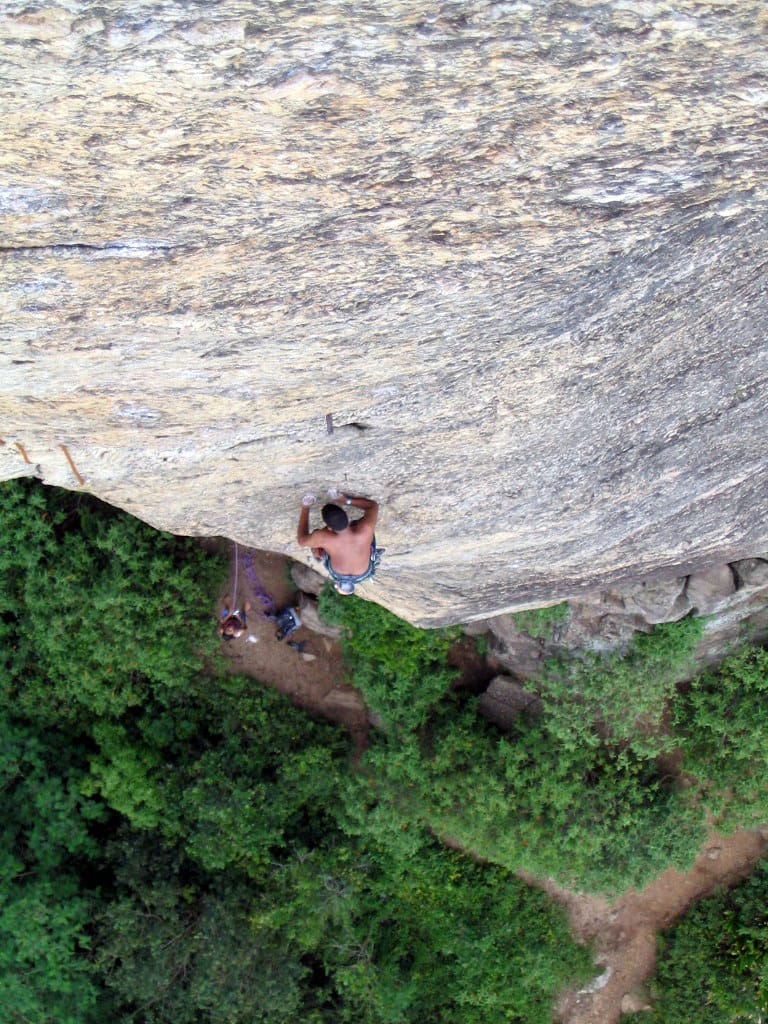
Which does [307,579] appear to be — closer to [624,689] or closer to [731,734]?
[624,689]

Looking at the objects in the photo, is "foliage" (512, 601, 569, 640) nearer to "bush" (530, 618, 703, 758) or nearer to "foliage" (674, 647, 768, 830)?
"bush" (530, 618, 703, 758)

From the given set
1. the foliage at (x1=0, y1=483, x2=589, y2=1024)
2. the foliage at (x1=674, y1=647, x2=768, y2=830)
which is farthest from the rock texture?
the foliage at (x1=0, y1=483, x2=589, y2=1024)

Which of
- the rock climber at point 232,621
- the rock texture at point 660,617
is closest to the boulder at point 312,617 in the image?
the rock climber at point 232,621

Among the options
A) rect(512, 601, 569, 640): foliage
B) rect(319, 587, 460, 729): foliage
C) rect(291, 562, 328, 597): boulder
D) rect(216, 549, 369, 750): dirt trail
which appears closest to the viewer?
rect(512, 601, 569, 640): foliage

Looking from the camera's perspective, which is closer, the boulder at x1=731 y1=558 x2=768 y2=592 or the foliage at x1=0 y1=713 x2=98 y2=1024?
the boulder at x1=731 y1=558 x2=768 y2=592

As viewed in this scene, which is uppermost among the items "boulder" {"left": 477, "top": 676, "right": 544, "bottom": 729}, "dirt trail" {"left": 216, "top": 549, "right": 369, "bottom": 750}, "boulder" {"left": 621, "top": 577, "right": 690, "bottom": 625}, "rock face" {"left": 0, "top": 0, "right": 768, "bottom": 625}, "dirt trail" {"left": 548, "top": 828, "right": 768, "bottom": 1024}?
"rock face" {"left": 0, "top": 0, "right": 768, "bottom": 625}

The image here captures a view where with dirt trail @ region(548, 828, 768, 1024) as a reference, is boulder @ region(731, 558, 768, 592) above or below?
above

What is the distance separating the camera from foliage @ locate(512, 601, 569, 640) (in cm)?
911

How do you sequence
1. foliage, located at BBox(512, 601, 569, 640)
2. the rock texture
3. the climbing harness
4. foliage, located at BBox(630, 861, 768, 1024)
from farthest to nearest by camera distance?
foliage, located at BBox(630, 861, 768, 1024)
foliage, located at BBox(512, 601, 569, 640)
the rock texture
the climbing harness

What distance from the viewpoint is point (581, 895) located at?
1186 cm

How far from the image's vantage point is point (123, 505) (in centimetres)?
720

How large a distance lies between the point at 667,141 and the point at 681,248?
84 cm

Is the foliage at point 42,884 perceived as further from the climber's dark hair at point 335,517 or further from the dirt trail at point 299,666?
the climber's dark hair at point 335,517

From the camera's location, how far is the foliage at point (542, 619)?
9.11 metres
